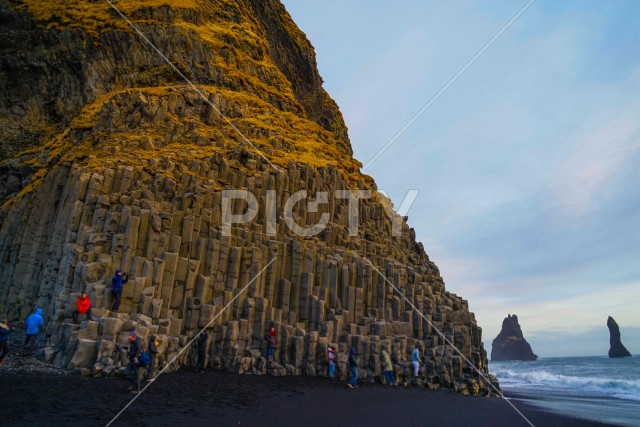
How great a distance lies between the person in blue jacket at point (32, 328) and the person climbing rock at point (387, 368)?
14.3 metres

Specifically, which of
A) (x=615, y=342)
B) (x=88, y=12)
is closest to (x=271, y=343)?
(x=88, y=12)

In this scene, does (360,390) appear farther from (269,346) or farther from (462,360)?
(462,360)

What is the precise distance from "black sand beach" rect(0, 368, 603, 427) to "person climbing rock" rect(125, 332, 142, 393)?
0.32 m

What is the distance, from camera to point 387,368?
21922 mm

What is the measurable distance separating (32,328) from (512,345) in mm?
176074

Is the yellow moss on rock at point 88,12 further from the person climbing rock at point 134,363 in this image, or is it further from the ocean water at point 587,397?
the ocean water at point 587,397

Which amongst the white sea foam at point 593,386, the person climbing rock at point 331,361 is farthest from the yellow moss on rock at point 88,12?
the white sea foam at point 593,386

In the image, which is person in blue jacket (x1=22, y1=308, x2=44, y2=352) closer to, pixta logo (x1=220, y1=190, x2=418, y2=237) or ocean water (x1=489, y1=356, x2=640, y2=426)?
pixta logo (x1=220, y1=190, x2=418, y2=237)

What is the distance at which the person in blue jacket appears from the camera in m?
17.2

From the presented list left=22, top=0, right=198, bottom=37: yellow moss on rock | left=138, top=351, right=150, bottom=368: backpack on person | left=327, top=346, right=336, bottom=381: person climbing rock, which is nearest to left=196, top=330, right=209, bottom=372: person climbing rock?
left=138, top=351, right=150, bottom=368: backpack on person

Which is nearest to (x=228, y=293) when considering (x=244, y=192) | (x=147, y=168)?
(x=244, y=192)

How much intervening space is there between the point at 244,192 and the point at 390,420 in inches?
524

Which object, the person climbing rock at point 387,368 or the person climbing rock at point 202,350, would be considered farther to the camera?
the person climbing rock at point 387,368

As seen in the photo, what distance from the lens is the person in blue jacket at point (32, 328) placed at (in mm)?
17234
